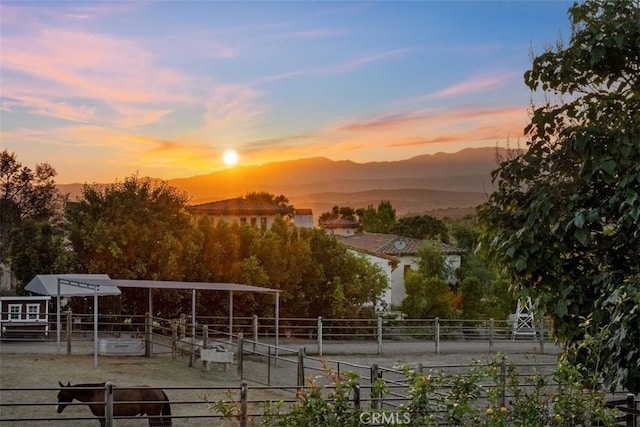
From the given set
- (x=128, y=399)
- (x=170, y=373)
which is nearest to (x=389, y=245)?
(x=170, y=373)

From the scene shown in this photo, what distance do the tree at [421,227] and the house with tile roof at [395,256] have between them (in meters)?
20.9

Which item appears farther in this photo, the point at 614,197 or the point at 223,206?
the point at 223,206

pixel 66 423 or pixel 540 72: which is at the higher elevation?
pixel 540 72

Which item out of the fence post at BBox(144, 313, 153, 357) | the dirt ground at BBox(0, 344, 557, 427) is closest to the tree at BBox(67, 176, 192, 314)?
the fence post at BBox(144, 313, 153, 357)

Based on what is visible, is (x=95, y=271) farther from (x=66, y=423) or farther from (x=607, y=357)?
(x=607, y=357)

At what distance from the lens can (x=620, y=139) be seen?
641 centimetres

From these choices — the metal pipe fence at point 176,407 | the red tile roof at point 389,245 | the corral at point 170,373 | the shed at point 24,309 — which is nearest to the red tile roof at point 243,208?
the red tile roof at point 389,245

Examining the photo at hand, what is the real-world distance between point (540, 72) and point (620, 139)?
126 centimetres

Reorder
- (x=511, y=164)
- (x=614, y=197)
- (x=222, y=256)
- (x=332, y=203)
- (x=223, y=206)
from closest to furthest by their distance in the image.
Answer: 1. (x=614, y=197)
2. (x=511, y=164)
3. (x=222, y=256)
4. (x=223, y=206)
5. (x=332, y=203)

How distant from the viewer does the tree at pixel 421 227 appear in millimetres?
68875

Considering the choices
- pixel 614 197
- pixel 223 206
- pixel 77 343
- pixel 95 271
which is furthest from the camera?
pixel 223 206

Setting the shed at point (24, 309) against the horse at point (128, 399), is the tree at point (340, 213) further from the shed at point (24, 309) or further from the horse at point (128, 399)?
the horse at point (128, 399)

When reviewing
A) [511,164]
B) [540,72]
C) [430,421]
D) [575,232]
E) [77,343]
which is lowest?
[77,343]

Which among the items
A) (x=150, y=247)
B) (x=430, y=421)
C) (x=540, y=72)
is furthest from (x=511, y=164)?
(x=150, y=247)
